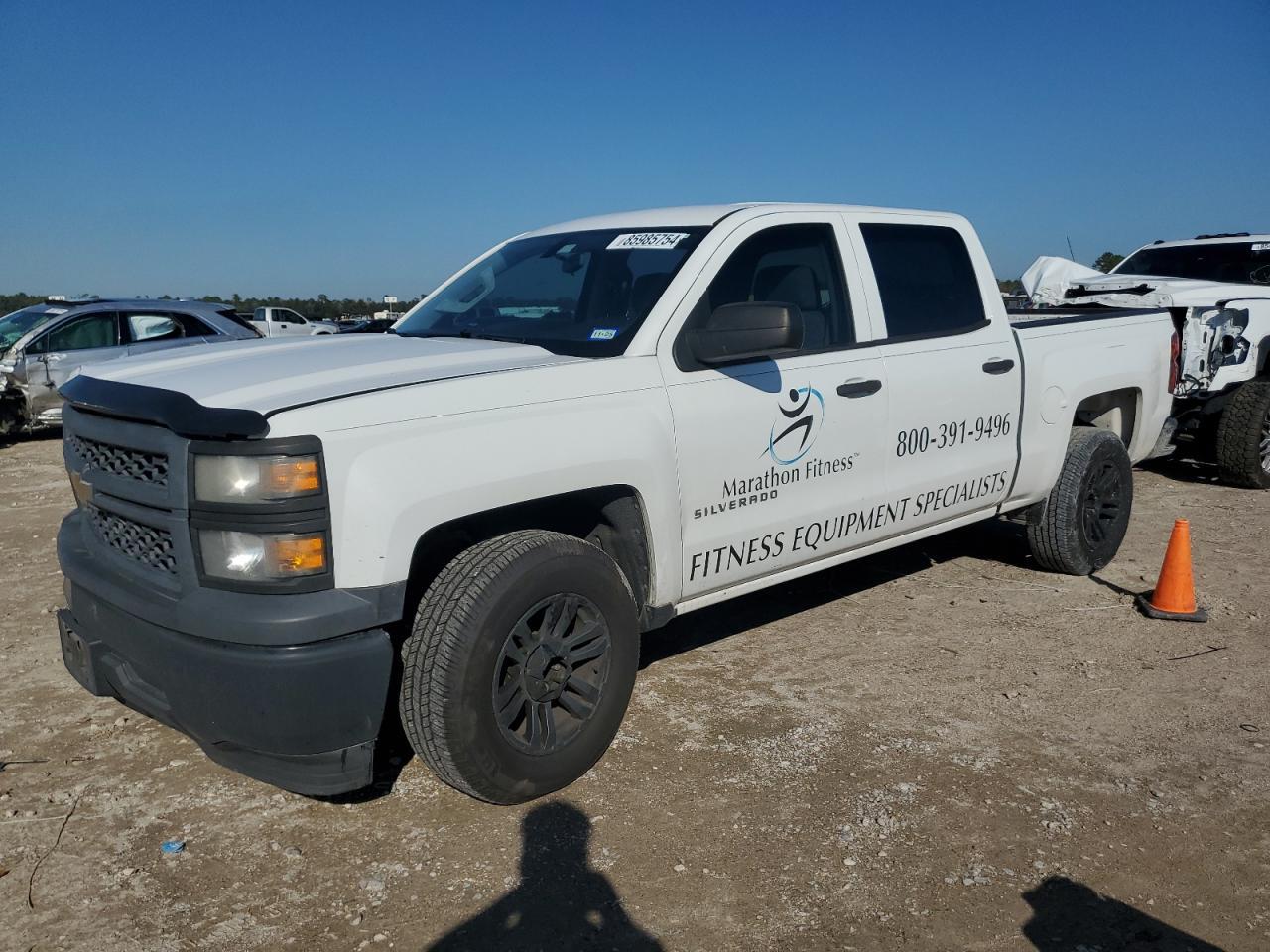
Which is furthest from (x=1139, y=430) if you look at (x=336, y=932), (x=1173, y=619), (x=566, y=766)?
(x=336, y=932)

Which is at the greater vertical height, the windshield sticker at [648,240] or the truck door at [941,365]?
the windshield sticker at [648,240]

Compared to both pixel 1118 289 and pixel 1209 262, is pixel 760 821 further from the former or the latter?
pixel 1209 262

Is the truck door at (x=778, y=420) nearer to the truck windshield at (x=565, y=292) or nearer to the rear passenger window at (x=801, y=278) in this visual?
the rear passenger window at (x=801, y=278)

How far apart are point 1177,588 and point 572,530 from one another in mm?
3321

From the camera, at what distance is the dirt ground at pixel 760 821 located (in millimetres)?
2730

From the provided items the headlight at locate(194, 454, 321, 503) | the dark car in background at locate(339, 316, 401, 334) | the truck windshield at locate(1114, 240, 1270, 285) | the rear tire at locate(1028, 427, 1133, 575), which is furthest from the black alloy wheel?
the truck windshield at locate(1114, 240, 1270, 285)

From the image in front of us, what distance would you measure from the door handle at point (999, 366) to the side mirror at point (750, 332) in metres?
1.69

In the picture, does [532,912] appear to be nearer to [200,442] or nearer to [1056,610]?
[200,442]

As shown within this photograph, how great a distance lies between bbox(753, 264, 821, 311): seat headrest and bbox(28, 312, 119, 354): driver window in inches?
418

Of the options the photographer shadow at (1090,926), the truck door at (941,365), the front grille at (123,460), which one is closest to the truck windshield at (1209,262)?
the truck door at (941,365)

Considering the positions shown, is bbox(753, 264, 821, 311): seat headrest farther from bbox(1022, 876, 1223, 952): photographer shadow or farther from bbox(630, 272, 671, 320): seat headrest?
bbox(1022, 876, 1223, 952): photographer shadow

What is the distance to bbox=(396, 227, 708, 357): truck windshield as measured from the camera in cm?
381

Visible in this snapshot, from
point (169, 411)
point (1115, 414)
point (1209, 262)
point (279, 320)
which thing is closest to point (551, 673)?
point (169, 411)

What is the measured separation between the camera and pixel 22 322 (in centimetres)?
1268
